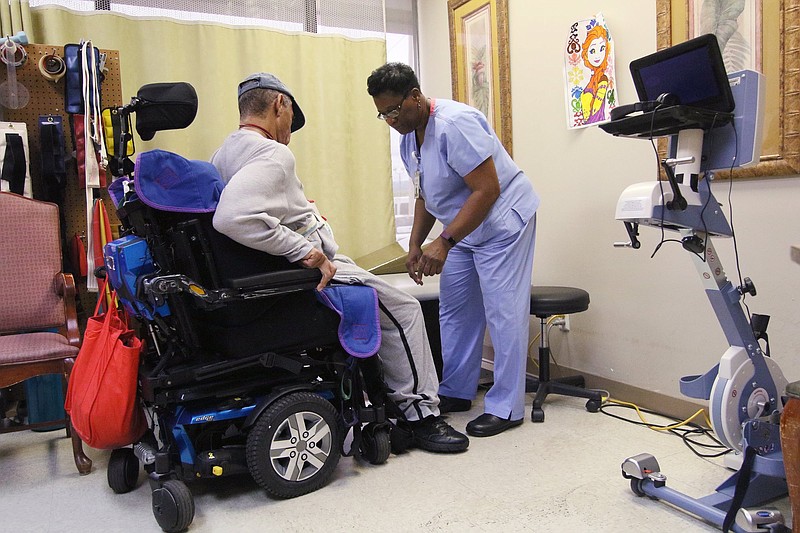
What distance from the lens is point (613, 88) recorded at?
2.67 meters

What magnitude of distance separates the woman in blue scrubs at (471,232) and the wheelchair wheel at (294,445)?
657 millimetres

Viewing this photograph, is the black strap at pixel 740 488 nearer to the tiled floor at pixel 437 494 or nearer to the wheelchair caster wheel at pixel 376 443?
the tiled floor at pixel 437 494

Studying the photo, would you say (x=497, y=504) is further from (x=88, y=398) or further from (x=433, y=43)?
(x=433, y=43)

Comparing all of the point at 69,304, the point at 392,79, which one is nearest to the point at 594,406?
the point at 392,79

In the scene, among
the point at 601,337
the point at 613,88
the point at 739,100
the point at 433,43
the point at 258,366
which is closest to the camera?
the point at 739,100

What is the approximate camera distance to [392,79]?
90.4 inches

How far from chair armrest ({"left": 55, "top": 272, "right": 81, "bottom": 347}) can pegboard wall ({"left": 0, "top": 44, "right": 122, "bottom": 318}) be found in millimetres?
422

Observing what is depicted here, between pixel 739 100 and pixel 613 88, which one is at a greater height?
pixel 613 88

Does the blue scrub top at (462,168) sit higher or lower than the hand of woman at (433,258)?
higher

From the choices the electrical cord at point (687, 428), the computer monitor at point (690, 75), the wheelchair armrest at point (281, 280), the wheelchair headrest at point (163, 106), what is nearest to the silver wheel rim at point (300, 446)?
the wheelchair armrest at point (281, 280)

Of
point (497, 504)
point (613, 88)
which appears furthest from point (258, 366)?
point (613, 88)

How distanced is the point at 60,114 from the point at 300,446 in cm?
202

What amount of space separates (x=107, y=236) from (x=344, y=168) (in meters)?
1.35

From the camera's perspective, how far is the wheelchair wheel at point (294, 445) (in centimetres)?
181
